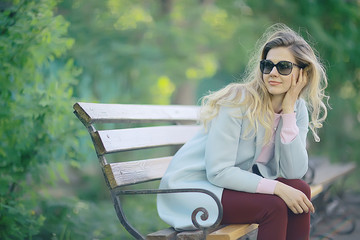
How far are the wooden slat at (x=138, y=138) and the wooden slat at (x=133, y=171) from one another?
0.10m

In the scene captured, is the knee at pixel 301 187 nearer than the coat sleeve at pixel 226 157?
No

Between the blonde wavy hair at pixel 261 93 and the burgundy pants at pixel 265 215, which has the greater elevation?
the blonde wavy hair at pixel 261 93

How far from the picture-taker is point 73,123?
4.29m

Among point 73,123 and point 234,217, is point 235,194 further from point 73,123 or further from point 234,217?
point 73,123

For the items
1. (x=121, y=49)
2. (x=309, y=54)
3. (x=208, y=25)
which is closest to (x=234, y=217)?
(x=309, y=54)

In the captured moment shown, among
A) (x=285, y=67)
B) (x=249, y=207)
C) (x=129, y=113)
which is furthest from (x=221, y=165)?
(x=129, y=113)

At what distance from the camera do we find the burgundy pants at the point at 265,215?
2.68 m

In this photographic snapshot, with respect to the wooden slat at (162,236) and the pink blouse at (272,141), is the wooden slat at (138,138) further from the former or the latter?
the pink blouse at (272,141)

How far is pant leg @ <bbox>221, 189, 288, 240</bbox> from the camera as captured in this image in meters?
2.68

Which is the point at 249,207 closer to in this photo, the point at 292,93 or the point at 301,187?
the point at 301,187

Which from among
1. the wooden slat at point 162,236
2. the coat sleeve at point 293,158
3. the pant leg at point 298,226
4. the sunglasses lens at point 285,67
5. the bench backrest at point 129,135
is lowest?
the wooden slat at point 162,236

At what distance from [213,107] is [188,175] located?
43 cm

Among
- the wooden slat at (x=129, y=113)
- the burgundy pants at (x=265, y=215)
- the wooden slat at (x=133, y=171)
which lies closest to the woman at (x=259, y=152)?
the burgundy pants at (x=265, y=215)

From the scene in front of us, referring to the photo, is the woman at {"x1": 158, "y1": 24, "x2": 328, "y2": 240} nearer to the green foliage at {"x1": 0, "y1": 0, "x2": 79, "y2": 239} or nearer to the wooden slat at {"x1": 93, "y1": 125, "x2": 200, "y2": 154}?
the wooden slat at {"x1": 93, "y1": 125, "x2": 200, "y2": 154}
